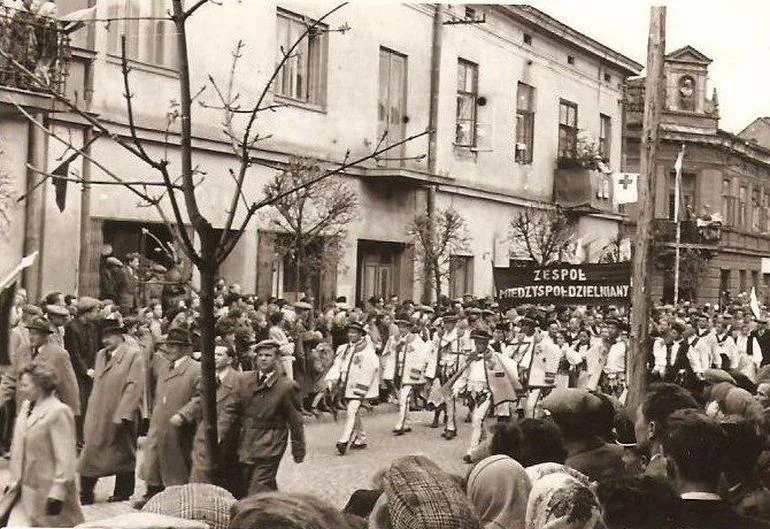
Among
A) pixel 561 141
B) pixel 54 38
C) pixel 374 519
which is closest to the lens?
pixel 374 519

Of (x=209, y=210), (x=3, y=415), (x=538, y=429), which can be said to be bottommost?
(x=3, y=415)

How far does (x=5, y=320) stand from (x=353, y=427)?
7.37m

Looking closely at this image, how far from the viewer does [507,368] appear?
42.0 feet

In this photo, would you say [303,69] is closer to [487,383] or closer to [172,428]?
[487,383]

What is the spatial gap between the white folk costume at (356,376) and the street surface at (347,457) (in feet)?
0.96

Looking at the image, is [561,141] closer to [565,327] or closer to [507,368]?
[565,327]

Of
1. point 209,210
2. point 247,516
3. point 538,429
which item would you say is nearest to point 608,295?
point 538,429

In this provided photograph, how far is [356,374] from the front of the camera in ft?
40.5

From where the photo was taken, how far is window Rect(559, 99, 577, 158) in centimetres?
2008

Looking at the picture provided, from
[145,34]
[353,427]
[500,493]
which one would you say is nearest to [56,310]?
[353,427]

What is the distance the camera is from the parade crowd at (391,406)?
3.53 meters

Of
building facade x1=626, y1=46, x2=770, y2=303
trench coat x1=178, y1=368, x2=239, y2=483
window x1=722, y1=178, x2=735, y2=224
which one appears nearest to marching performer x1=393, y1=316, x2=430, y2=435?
trench coat x1=178, y1=368, x2=239, y2=483

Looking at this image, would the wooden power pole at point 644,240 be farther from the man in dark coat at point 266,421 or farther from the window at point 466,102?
the window at point 466,102

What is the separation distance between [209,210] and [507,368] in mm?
4866
